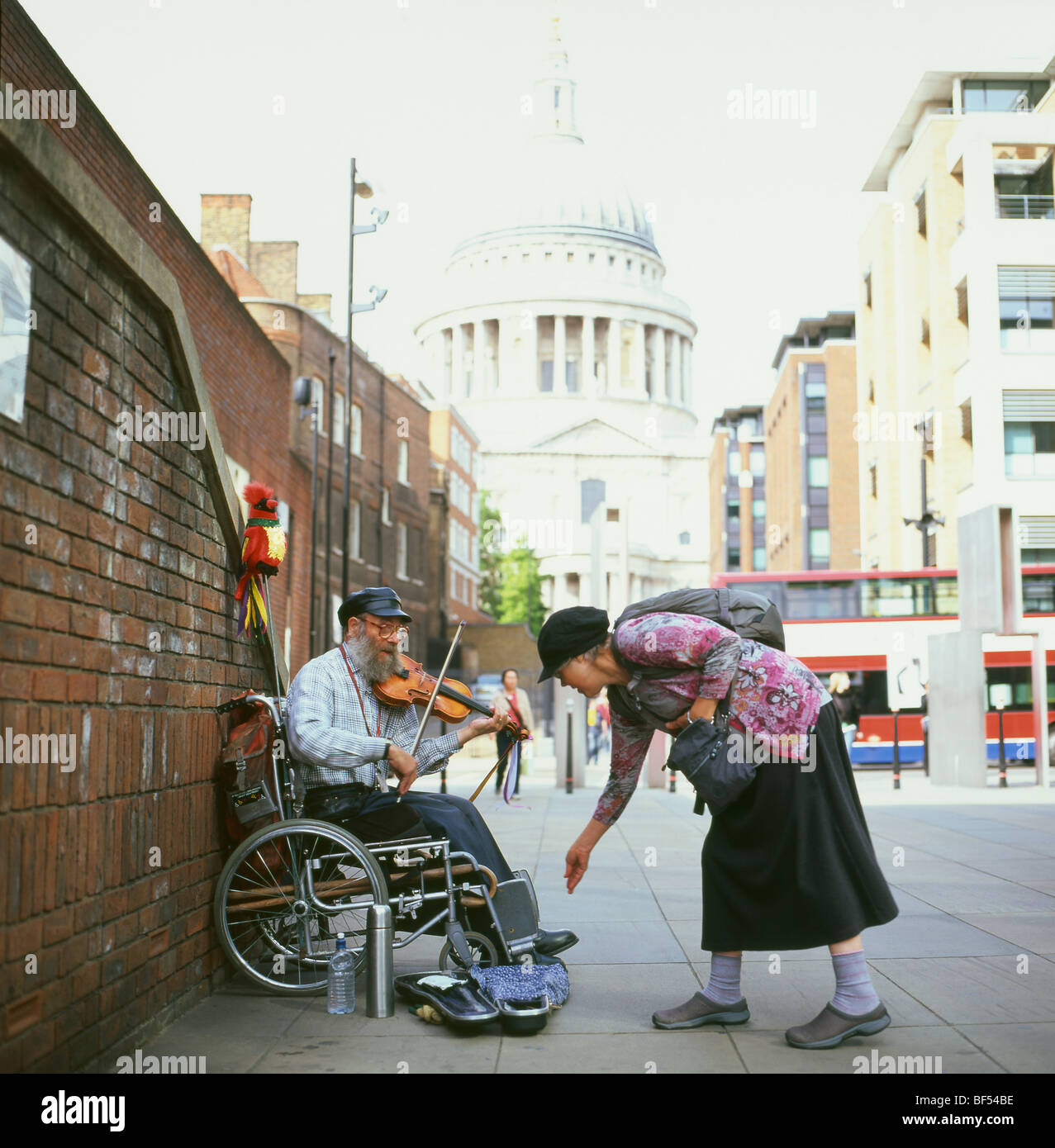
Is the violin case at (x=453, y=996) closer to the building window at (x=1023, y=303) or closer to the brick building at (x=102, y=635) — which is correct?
the brick building at (x=102, y=635)

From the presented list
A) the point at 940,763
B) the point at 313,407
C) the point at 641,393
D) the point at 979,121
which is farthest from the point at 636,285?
the point at 940,763

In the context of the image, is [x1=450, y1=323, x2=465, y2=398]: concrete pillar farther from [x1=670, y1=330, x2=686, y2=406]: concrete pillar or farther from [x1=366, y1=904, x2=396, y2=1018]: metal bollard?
[x1=366, y1=904, x2=396, y2=1018]: metal bollard


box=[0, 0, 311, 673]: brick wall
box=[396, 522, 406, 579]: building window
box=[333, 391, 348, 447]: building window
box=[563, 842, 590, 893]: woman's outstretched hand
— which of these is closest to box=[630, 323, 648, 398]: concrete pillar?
box=[396, 522, 406, 579]: building window

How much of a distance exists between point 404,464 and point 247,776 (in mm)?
41600

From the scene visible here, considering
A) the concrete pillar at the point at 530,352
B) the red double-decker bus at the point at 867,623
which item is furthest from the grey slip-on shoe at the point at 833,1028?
the concrete pillar at the point at 530,352

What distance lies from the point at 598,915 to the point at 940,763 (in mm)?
14822

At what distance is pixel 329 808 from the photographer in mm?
5707

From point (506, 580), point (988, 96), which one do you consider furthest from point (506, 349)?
point (988, 96)

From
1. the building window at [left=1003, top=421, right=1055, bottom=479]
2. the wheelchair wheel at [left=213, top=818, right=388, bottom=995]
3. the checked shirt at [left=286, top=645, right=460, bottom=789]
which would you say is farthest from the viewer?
the building window at [left=1003, top=421, right=1055, bottom=479]

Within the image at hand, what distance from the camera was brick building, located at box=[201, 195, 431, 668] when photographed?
1340 inches

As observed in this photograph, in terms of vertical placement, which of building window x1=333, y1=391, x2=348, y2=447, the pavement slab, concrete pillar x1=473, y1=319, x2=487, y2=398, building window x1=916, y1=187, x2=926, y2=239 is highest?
concrete pillar x1=473, y1=319, x2=487, y2=398

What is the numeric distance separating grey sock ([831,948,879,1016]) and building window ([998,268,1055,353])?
3492 cm

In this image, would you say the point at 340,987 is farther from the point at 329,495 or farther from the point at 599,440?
the point at 599,440

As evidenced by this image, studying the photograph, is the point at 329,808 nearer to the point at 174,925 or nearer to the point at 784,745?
the point at 174,925
